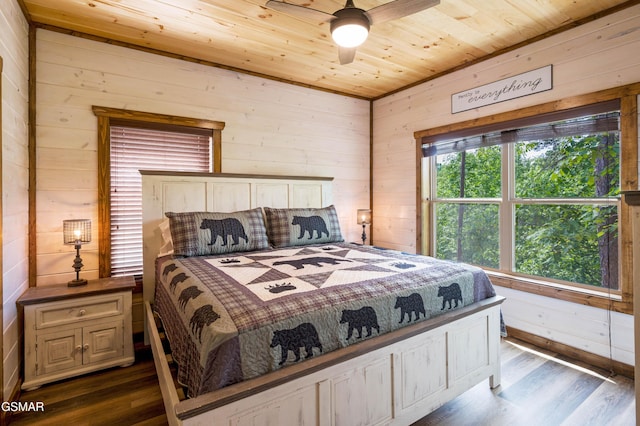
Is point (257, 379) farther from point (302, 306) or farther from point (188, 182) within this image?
point (188, 182)

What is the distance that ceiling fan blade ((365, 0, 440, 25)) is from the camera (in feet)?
5.67

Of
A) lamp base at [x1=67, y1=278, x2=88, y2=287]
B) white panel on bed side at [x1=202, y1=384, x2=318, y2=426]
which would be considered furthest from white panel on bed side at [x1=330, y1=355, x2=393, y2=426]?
lamp base at [x1=67, y1=278, x2=88, y2=287]

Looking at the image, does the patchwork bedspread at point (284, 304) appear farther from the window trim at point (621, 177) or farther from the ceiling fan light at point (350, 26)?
the ceiling fan light at point (350, 26)

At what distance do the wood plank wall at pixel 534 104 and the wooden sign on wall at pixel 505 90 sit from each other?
0.15ft

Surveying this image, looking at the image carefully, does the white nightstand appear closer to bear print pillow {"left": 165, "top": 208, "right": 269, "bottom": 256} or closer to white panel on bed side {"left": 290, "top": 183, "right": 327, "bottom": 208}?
bear print pillow {"left": 165, "top": 208, "right": 269, "bottom": 256}

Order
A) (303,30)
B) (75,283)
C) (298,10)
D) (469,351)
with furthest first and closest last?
1. (303,30)
2. (75,283)
3. (469,351)
4. (298,10)

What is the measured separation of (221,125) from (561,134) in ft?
10.0

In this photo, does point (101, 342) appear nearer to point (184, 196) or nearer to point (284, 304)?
point (184, 196)

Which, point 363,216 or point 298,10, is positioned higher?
point 298,10

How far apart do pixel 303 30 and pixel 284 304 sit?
2273 millimetres

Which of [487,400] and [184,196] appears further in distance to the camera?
[184,196]

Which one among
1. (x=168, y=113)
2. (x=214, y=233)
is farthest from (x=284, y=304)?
(x=168, y=113)

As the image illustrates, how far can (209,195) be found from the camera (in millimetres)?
3146

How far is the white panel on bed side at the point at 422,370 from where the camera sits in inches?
65.6
